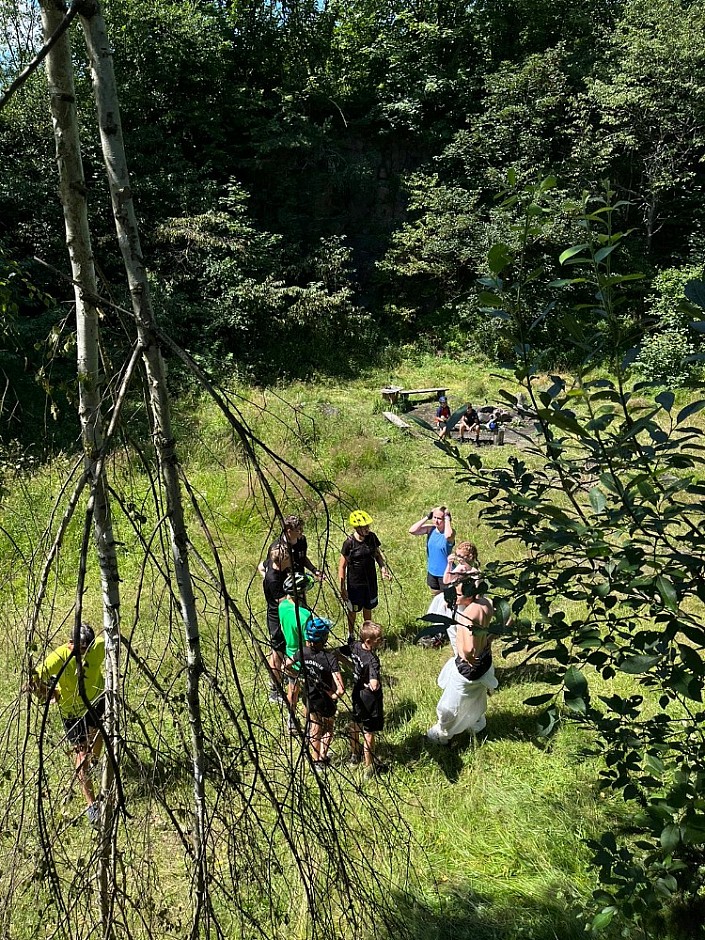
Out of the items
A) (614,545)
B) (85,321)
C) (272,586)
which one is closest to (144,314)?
(85,321)

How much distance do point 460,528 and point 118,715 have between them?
8154 mm

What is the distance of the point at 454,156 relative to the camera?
70.0 ft

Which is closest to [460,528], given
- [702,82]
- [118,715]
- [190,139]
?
[118,715]

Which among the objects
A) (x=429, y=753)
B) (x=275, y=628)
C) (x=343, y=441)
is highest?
(x=275, y=628)

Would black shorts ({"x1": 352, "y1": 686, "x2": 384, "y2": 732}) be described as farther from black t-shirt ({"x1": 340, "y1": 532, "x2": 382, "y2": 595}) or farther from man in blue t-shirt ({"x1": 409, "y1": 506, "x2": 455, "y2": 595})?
man in blue t-shirt ({"x1": 409, "y1": 506, "x2": 455, "y2": 595})

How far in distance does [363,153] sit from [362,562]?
65.5 ft

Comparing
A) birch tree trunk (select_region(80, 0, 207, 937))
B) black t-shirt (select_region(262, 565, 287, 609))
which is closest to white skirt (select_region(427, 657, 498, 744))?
black t-shirt (select_region(262, 565, 287, 609))

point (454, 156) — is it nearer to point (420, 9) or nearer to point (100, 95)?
point (420, 9)

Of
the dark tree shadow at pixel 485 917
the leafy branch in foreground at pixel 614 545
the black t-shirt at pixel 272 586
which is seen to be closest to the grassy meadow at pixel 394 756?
the dark tree shadow at pixel 485 917

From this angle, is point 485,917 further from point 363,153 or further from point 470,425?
point 363,153

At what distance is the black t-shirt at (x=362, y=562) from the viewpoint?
5.90 meters

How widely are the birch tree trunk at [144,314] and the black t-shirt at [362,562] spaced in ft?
14.4

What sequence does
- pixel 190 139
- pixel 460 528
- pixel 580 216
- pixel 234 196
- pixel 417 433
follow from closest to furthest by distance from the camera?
1. pixel 580 216
2. pixel 460 528
3. pixel 417 433
4. pixel 234 196
5. pixel 190 139

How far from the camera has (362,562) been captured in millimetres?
5965
